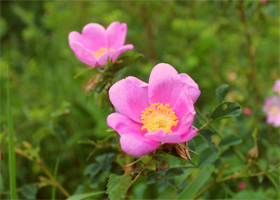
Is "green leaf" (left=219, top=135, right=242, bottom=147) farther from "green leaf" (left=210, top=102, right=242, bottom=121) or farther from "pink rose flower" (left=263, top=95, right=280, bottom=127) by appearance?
"pink rose flower" (left=263, top=95, right=280, bottom=127)

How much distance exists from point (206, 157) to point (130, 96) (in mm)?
357

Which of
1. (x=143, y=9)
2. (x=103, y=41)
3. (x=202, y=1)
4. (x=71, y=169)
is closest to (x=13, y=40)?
(x=143, y=9)

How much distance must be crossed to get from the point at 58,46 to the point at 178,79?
1.99 meters

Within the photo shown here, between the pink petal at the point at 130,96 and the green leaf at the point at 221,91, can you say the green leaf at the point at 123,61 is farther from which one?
the green leaf at the point at 221,91

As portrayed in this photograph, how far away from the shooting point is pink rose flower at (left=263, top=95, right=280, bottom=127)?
4.34ft

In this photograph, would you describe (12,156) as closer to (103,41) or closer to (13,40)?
(103,41)

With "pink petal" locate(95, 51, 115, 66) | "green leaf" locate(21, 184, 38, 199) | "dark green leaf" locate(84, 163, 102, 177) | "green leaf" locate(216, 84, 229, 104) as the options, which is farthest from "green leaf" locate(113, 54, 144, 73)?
"green leaf" locate(21, 184, 38, 199)

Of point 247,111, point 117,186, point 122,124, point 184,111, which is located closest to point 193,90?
point 184,111

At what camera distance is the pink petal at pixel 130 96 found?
2.17 feet

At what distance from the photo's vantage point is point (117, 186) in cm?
62

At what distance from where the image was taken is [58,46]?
Result: 94.6 inches

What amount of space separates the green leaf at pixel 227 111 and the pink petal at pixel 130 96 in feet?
0.62

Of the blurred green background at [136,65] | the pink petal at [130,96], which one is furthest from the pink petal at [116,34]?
the blurred green background at [136,65]

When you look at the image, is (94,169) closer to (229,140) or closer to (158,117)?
(158,117)
